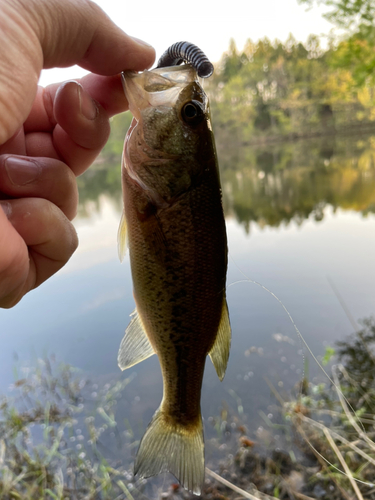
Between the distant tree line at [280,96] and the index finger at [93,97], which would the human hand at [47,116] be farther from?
the distant tree line at [280,96]

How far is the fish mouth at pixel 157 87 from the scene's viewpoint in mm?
1402

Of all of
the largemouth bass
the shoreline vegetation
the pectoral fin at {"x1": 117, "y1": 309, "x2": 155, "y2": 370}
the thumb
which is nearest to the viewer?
the thumb

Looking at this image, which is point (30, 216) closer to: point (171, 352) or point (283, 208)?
point (171, 352)

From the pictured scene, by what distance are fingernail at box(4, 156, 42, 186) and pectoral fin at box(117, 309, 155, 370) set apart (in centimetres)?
84

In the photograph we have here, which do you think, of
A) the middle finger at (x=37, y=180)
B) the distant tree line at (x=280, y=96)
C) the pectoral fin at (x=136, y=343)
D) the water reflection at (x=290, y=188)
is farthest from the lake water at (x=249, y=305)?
the distant tree line at (x=280, y=96)

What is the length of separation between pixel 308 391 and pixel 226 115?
32709 mm

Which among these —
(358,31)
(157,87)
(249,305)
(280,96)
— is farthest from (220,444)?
(280,96)

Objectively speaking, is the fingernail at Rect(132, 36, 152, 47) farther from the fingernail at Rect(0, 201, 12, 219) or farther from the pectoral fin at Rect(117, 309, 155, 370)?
the pectoral fin at Rect(117, 309, 155, 370)

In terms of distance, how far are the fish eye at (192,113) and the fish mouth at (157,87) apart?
6 cm

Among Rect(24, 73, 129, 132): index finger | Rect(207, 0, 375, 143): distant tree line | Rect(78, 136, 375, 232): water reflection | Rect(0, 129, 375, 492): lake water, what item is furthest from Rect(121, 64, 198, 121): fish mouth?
Rect(207, 0, 375, 143): distant tree line

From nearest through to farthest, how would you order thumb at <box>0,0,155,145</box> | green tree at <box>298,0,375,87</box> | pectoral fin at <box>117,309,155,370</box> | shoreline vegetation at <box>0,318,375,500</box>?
thumb at <box>0,0,155,145</box>
pectoral fin at <box>117,309,155,370</box>
shoreline vegetation at <box>0,318,375,500</box>
green tree at <box>298,0,375,87</box>

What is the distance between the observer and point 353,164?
62.8 ft

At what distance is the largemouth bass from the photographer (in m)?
1.37

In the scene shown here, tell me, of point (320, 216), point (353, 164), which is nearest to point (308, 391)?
point (320, 216)
